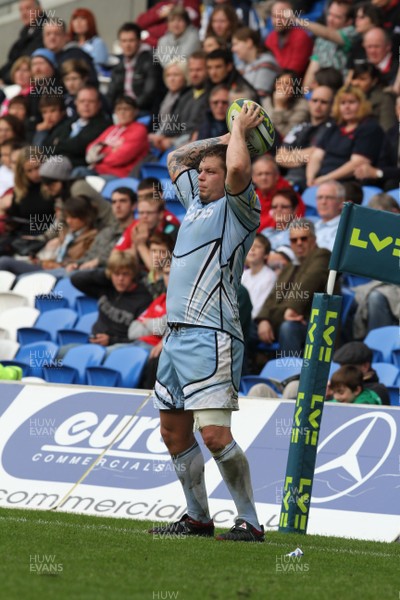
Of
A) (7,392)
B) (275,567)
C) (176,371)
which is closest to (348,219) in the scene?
(176,371)

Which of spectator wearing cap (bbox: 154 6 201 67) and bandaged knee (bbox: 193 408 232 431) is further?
spectator wearing cap (bbox: 154 6 201 67)

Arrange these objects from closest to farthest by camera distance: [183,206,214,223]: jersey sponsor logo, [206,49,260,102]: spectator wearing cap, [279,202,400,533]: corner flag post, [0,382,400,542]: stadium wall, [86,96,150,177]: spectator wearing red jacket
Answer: [183,206,214,223]: jersey sponsor logo
[279,202,400,533]: corner flag post
[0,382,400,542]: stadium wall
[206,49,260,102]: spectator wearing cap
[86,96,150,177]: spectator wearing red jacket

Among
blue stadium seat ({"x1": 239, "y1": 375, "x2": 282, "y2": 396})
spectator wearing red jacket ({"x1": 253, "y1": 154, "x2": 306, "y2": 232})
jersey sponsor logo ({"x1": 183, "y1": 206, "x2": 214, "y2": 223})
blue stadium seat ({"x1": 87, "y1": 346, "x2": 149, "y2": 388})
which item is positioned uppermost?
jersey sponsor logo ({"x1": 183, "y1": 206, "x2": 214, "y2": 223})

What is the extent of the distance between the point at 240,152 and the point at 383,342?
5.05 meters

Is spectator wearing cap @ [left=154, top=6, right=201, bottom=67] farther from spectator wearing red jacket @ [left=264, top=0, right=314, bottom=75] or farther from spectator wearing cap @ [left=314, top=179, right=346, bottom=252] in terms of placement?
spectator wearing cap @ [left=314, top=179, right=346, bottom=252]

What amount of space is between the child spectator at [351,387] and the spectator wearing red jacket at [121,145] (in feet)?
24.1

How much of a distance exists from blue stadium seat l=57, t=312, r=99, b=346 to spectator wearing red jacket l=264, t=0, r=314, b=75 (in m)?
4.99

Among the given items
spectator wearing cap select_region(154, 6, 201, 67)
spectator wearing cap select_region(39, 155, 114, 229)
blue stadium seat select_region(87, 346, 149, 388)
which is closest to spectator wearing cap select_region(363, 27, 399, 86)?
spectator wearing cap select_region(154, 6, 201, 67)

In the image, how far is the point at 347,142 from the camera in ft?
48.0

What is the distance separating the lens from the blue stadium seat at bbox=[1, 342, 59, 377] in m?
13.2

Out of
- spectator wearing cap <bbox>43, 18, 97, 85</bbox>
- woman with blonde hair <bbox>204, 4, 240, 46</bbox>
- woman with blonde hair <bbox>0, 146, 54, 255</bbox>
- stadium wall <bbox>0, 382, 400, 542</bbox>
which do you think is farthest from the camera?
spectator wearing cap <bbox>43, 18, 97, 85</bbox>

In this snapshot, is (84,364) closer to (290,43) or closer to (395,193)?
(395,193)

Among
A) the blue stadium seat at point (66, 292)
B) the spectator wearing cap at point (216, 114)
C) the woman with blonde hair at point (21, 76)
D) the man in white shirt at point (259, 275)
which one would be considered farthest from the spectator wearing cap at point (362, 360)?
the woman with blonde hair at point (21, 76)

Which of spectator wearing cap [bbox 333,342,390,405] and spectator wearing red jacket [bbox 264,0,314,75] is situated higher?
spectator wearing red jacket [bbox 264,0,314,75]
